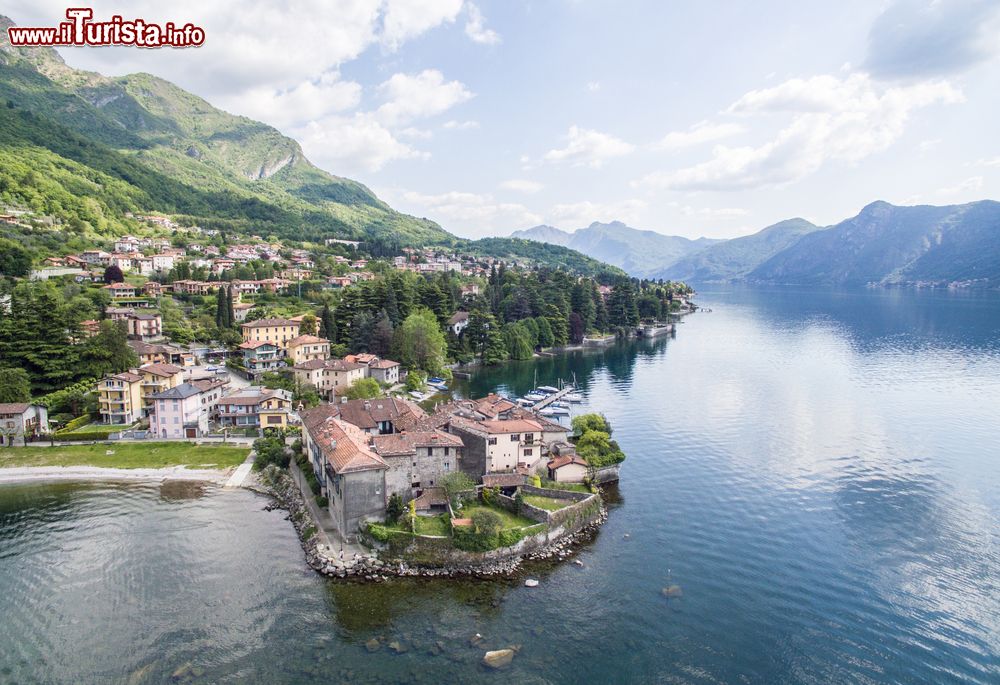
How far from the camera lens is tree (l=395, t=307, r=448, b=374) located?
81.2 metres

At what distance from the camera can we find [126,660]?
24.1 meters

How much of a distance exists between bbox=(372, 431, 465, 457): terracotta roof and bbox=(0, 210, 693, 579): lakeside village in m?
0.19

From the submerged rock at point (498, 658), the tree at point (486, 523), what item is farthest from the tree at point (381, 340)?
the submerged rock at point (498, 658)

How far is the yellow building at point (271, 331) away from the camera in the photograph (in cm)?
7938

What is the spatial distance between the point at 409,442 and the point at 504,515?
25.7 feet

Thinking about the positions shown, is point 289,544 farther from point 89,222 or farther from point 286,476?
point 89,222

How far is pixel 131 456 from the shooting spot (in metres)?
47.3

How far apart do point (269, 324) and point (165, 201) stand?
124 meters

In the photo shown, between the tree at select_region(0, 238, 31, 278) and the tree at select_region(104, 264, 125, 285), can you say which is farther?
the tree at select_region(104, 264, 125, 285)

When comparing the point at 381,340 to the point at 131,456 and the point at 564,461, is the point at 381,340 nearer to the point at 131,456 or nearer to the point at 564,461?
the point at 131,456

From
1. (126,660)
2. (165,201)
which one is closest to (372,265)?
(165,201)

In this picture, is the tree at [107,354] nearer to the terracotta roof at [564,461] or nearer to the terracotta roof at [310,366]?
the terracotta roof at [310,366]

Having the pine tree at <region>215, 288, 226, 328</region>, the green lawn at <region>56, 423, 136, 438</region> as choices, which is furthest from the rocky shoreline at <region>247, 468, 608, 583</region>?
→ the pine tree at <region>215, 288, 226, 328</region>

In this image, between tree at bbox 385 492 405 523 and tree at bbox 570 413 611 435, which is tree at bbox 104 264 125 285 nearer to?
tree at bbox 385 492 405 523
